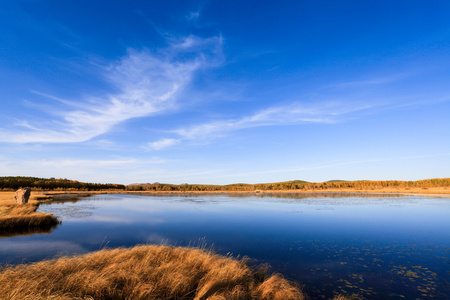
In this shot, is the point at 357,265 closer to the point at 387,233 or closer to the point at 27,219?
the point at 387,233

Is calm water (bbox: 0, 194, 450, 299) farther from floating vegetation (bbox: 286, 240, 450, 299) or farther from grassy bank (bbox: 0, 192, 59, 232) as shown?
grassy bank (bbox: 0, 192, 59, 232)

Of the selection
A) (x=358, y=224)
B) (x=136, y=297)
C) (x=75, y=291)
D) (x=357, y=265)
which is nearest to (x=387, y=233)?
(x=358, y=224)

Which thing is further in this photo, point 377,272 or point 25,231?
point 25,231

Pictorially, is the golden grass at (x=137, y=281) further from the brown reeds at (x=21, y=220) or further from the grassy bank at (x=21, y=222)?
the brown reeds at (x=21, y=220)

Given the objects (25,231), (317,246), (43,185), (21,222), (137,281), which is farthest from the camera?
(43,185)

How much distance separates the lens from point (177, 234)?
68.8 ft

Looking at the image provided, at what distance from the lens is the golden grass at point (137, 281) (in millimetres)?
7455

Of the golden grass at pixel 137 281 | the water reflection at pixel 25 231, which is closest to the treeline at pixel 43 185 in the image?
the water reflection at pixel 25 231

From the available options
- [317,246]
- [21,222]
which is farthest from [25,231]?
[317,246]

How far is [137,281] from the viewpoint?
27.7 ft

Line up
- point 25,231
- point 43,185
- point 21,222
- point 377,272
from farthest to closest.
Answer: point 43,185, point 21,222, point 25,231, point 377,272

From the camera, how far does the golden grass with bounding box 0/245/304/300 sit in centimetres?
746

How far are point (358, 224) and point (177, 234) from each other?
1934cm

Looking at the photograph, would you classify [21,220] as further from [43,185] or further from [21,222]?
[43,185]
